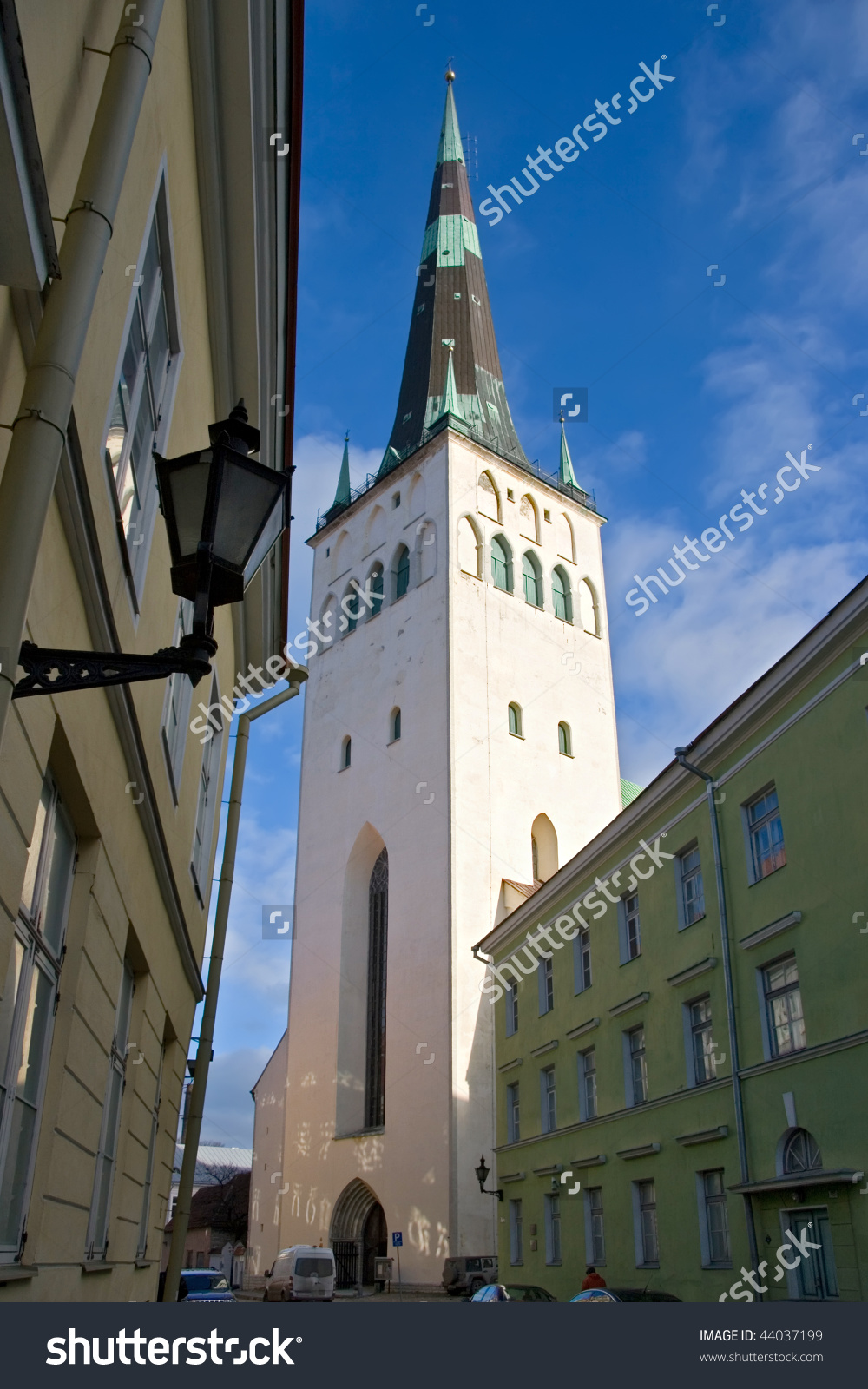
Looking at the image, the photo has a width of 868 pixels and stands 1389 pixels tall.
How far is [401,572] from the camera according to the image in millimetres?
42750

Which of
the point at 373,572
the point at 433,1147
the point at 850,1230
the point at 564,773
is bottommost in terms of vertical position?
the point at 850,1230

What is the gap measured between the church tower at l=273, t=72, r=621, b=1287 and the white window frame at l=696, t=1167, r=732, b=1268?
13033mm

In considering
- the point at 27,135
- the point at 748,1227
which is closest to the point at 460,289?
the point at 748,1227

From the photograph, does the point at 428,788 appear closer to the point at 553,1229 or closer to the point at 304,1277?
the point at 304,1277

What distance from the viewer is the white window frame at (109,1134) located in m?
7.17

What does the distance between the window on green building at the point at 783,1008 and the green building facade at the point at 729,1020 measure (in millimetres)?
34

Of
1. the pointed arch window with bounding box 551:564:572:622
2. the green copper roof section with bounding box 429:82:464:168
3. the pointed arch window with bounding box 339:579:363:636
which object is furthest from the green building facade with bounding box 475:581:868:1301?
the green copper roof section with bounding box 429:82:464:168

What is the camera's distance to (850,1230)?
13.0 meters

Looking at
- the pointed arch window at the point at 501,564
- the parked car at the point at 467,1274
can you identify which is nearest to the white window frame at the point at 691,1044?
the parked car at the point at 467,1274

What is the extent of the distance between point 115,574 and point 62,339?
241cm

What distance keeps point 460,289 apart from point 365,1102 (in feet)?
115

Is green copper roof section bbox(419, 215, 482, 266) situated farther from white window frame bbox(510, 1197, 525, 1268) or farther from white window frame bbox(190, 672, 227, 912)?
white window frame bbox(190, 672, 227, 912)

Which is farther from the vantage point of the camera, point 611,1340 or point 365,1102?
point 365,1102

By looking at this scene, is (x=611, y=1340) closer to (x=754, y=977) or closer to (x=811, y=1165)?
(x=811, y=1165)
